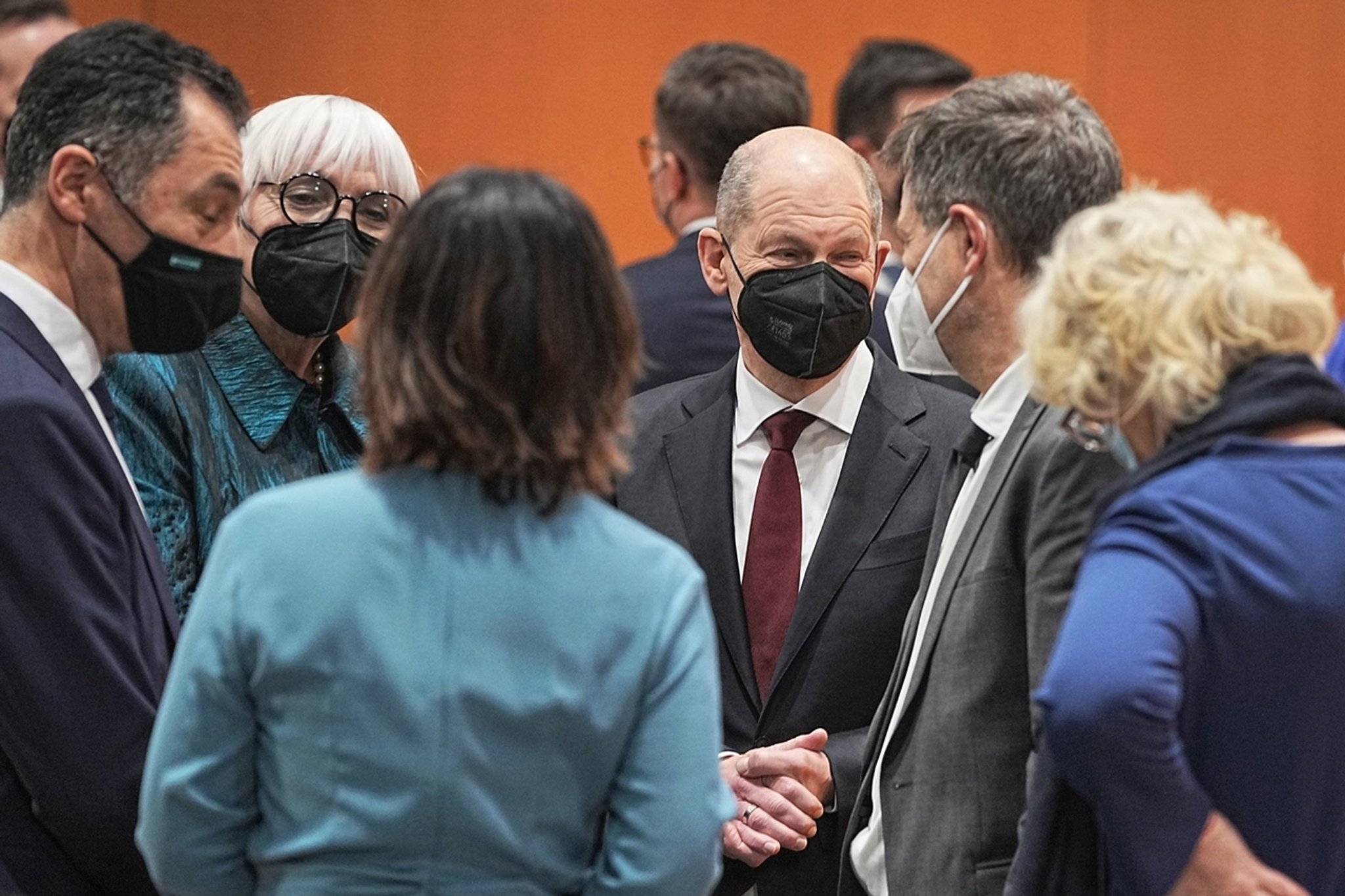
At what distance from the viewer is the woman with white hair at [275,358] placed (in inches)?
91.0

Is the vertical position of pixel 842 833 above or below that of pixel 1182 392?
below

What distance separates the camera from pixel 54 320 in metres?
2.05

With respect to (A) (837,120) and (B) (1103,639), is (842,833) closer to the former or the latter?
(B) (1103,639)

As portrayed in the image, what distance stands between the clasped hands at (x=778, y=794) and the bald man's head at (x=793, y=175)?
87 cm

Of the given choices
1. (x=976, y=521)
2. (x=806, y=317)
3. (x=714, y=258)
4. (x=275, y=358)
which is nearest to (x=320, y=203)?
(x=275, y=358)

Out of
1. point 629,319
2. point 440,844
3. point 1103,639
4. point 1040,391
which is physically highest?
point 629,319

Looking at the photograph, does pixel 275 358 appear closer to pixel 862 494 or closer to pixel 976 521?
pixel 862 494

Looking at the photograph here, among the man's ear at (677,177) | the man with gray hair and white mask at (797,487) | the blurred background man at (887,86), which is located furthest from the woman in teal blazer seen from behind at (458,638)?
the blurred background man at (887,86)

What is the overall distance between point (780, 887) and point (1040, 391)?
3.30 feet

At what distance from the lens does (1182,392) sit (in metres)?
1.67

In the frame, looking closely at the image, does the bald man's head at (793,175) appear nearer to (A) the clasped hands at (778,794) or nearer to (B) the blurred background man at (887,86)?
(A) the clasped hands at (778,794)

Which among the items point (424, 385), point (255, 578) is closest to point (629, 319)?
point (424, 385)

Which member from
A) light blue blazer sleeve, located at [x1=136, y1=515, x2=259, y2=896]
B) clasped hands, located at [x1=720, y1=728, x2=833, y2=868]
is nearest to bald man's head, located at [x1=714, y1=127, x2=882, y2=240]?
clasped hands, located at [x1=720, y1=728, x2=833, y2=868]

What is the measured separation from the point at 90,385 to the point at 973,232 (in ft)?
4.02
